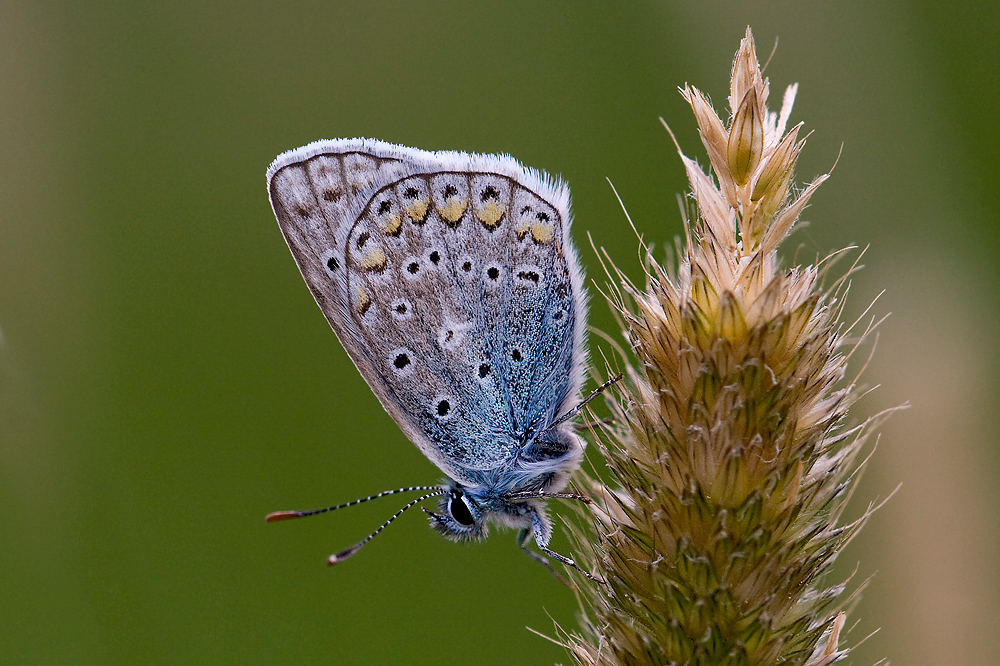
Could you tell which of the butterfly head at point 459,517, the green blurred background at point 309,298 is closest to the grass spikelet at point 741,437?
the butterfly head at point 459,517

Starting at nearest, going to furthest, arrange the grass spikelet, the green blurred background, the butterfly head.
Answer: the grass spikelet → the butterfly head → the green blurred background

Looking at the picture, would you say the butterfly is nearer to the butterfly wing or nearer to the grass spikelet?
the butterfly wing

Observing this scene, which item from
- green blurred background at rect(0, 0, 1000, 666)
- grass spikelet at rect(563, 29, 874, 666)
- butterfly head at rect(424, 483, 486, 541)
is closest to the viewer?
grass spikelet at rect(563, 29, 874, 666)

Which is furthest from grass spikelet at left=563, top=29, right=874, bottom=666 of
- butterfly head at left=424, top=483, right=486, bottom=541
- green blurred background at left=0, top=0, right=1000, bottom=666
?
green blurred background at left=0, top=0, right=1000, bottom=666

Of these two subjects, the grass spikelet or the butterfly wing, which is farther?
the butterfly wing

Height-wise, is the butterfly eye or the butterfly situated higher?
the butterfly

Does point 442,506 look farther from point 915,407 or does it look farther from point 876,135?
point 876,135

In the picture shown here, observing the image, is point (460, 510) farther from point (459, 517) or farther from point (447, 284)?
point (447, 284)

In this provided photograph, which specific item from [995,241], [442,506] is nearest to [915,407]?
[995,241]

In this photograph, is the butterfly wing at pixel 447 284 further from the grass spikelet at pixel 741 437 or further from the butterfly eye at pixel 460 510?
the grass spikelet at pixel 741 437
